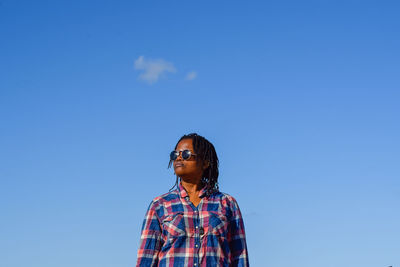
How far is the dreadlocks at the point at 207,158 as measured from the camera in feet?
31.4

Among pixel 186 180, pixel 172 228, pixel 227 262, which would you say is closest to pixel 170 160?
pixel 186 180

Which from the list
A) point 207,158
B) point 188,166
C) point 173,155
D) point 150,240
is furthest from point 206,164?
point 150,240

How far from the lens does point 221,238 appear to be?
29.3ft

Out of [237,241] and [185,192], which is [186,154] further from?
[237,241]

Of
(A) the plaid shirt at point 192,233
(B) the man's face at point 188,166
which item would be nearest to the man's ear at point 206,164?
(B) the man's face at point 188,166

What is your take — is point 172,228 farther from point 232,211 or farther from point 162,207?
point 232,211

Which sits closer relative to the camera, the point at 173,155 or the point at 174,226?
the point at 174,226

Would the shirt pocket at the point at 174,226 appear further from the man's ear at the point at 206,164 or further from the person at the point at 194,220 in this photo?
the man's ear at the point at 206,164

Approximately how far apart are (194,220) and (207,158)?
116 cm

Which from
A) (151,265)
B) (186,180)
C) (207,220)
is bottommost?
(151,265)

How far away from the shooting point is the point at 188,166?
9.41m

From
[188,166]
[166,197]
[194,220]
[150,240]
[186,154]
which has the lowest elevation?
[150,240]

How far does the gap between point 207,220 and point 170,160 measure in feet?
4.07

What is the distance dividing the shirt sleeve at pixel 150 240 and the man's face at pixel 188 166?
70cm
